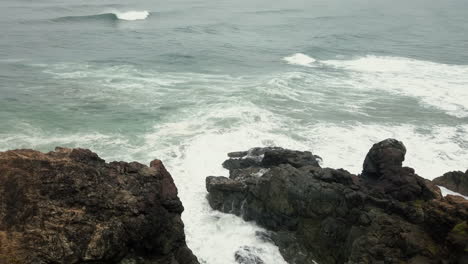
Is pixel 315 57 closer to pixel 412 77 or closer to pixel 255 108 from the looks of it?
pixel 412 77

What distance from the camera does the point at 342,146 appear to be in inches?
869

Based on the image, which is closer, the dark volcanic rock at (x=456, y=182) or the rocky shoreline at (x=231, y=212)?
the rocky shoreline at (x=231, y=212)

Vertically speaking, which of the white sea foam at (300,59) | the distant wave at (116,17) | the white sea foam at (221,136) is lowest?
the white sea foam at (221,136)

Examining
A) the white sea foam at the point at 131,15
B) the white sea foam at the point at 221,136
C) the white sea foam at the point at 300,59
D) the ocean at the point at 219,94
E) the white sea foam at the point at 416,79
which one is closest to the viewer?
the white sea foam at the point at 221,136

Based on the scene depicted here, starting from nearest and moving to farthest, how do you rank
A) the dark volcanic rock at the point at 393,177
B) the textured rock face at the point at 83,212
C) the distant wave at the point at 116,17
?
1. the textured rock face at the point at 83,212
2. the dark volcanic rock at the point at 393,177
3. the distant wave at the point at 116,17

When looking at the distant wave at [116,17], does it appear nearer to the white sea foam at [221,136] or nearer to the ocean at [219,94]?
the ocean at [219,94]

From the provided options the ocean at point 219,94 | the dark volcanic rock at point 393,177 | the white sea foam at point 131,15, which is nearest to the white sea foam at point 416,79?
the ocean at point 219,94

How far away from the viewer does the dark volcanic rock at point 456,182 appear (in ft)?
54.1

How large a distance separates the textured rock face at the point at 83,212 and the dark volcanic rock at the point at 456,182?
1265cm

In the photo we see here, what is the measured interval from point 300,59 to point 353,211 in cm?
3504

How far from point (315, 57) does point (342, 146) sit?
27550 mm

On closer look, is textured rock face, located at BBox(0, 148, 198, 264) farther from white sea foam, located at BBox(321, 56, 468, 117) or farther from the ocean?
white sea foam, located at BBox(321, 56, 468, 117)

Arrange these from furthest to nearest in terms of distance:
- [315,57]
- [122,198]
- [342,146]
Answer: [315,57] → [342,146] → [122,198]

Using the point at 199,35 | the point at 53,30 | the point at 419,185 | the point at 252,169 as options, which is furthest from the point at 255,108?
the point at 53,30
